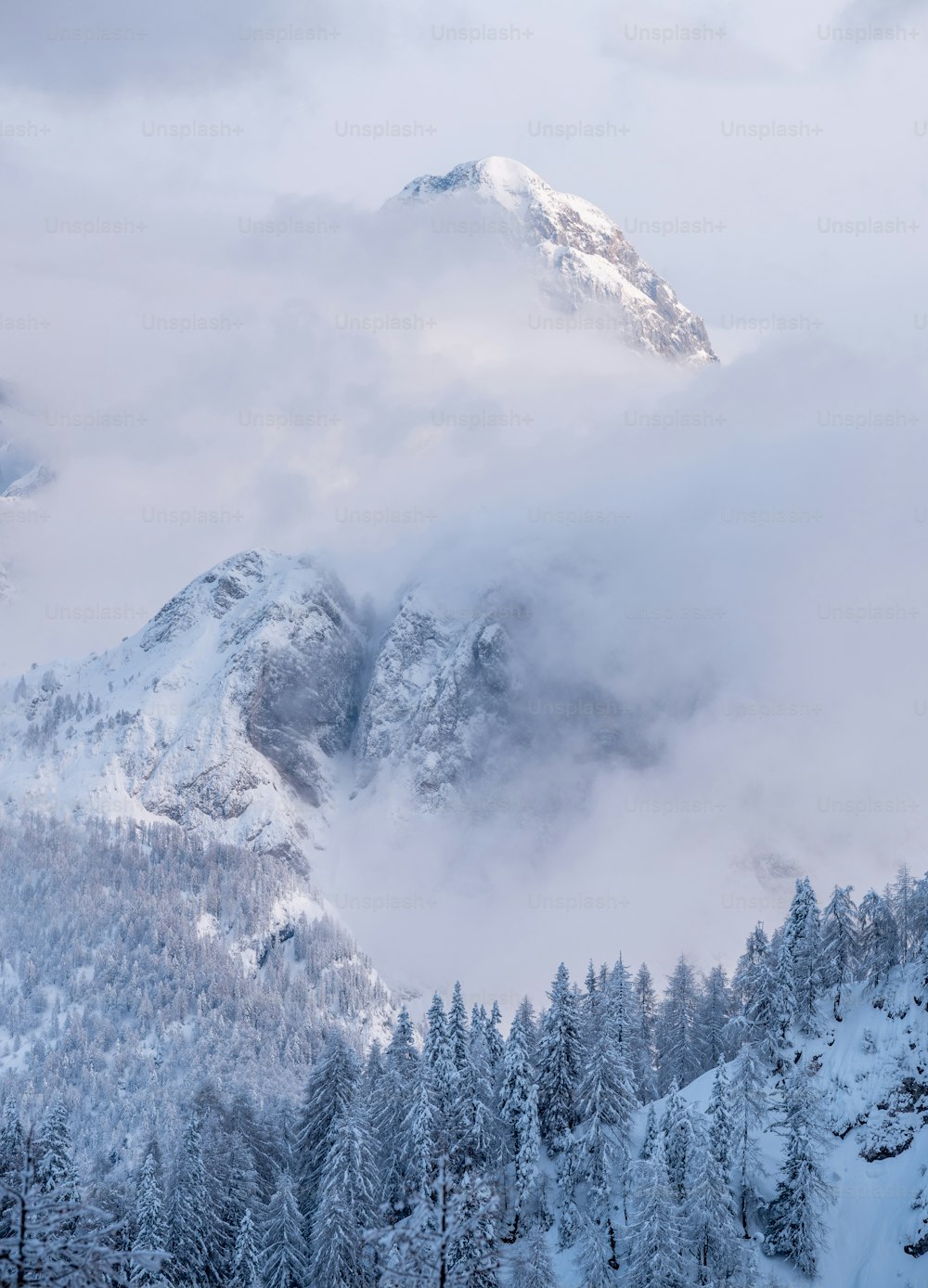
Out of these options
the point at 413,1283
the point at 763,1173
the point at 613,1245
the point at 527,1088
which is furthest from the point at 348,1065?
the point at 413,1283

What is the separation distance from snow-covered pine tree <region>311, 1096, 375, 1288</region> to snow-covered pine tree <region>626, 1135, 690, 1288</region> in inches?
652

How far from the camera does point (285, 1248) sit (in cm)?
8106

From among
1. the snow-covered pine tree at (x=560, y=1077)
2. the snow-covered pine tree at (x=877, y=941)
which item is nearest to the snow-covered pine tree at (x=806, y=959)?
the snow-covered pine tree at (x=877, y=941)

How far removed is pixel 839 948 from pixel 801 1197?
24.0m

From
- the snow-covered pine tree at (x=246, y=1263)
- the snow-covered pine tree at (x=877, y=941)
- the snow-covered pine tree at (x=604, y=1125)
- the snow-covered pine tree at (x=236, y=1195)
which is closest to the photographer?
the snow-covered pine tree at (x=246, y=1263)

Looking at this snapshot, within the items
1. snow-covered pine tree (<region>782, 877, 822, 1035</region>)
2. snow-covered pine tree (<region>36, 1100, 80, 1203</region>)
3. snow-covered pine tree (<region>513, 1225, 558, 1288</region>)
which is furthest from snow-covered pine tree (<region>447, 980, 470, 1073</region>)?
snow-covered pine tree (<region>36, 1100, 80, 1203</region>)

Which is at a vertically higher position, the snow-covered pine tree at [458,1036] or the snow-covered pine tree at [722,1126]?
the snow-covered pine tree at [722,1126]

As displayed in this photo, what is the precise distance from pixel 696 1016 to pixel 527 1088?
41.8 m

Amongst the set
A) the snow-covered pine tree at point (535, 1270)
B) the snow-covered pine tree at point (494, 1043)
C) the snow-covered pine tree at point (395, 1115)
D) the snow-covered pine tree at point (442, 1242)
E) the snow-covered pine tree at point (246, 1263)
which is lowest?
the snow-covered pine tree at point (494, 1043)

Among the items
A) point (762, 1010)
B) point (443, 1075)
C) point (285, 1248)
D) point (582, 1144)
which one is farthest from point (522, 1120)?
point (762, 1010)

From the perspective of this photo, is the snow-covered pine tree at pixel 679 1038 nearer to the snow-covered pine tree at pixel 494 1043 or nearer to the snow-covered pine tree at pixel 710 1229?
the snow-covered pine tree at pixel 494 1043

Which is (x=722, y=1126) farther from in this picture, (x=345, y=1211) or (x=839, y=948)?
(x=345, y=1211)

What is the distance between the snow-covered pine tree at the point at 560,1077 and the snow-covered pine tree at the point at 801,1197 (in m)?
17.7

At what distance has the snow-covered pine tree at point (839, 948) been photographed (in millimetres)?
100500
